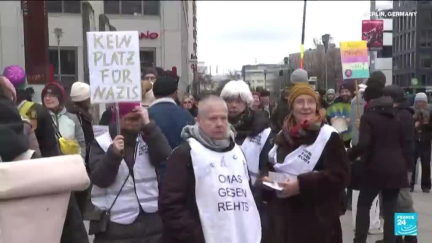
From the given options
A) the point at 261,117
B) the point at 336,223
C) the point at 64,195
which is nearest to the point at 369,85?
the point at 261,117

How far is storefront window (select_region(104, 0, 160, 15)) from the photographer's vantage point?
31422mm

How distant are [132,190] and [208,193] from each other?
861 millimetres

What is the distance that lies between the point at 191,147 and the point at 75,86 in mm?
3631

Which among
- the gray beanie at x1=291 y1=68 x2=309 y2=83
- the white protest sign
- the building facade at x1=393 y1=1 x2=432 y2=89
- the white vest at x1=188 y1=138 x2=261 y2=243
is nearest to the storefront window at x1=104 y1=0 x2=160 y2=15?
the building facade at x1=393 y1=1 x2=432 y2=89

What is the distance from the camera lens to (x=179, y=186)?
127 inches

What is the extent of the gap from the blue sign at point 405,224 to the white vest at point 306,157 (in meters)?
→ 2.96

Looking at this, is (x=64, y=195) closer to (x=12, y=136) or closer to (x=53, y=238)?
(x=53, y=238)

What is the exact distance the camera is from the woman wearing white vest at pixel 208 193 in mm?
3209

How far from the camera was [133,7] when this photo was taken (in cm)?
3183

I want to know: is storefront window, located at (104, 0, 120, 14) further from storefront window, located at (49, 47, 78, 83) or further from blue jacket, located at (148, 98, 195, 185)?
blue jacket, located at (148, 98, 195, 185)

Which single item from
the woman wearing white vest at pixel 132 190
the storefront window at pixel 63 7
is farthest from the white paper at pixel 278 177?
the storefront window at pixel 63 7

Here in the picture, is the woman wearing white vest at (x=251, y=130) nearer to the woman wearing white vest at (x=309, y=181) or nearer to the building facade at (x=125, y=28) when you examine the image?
the woman wearing white vest at (x=309, y=181)

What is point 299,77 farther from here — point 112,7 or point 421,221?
point 112,7

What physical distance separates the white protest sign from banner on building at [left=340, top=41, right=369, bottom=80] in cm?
545
